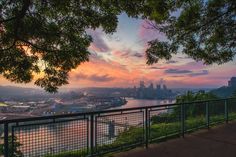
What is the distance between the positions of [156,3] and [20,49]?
5349mm

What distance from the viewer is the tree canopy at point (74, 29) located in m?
11.5

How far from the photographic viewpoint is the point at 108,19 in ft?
39.4

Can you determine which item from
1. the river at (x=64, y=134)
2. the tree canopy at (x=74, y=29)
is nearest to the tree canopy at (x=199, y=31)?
the tree canopy at (x=74, y=29)

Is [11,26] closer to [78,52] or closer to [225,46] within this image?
[78,52]

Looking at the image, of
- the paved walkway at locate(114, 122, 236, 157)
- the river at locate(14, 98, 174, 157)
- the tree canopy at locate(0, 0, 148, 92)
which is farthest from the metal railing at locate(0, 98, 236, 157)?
the tree canopy at locate(0, 0, 148, 92)

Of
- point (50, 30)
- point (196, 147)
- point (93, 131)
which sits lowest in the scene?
point (196, 147)

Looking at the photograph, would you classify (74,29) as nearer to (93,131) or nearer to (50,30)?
Result: (50,30)

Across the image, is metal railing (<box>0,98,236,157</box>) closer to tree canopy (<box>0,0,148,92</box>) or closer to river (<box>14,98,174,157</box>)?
river (<box>14,98,174,157</box>)

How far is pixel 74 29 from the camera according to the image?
12.6m

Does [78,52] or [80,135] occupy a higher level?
[78,52]

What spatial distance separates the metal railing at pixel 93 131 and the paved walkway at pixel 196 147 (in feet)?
1.24

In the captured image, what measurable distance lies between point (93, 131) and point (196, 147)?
324 cm

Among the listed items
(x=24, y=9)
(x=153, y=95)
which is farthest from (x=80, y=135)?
(x=153, y=95)

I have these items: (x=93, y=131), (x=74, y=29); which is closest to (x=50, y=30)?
(x=74, y=29)
